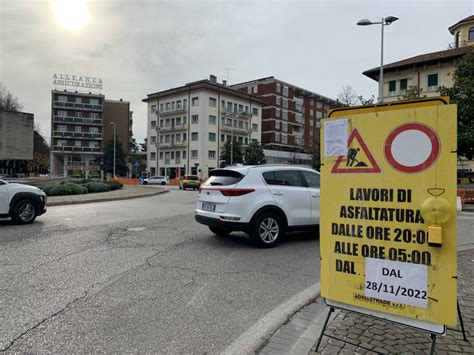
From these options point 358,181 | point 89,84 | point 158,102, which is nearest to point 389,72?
point 158,102

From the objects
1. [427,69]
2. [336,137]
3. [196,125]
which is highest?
[427,69]

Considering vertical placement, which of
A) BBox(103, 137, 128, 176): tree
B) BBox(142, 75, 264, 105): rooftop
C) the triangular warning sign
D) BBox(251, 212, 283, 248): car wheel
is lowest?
BBox(251, 212, 283, 248): car wheel

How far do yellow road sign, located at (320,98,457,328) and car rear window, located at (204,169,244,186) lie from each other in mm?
4352

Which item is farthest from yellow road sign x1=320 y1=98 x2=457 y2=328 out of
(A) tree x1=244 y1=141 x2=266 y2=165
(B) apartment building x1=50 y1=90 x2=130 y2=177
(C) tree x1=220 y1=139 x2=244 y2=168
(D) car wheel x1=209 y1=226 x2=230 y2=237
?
(B) apartment building x1=50 y1=90 x2=130 y2=177

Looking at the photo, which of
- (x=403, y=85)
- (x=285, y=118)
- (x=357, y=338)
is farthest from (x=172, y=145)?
(x=357, y=338)

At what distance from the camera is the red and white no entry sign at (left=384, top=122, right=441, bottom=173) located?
9.37 ft

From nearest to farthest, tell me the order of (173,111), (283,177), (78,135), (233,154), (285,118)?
1. (283,177)
2. (233,154)
3. (173,111)
4. (78,135)
5. (285,118)

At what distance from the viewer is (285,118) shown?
87.2 metres

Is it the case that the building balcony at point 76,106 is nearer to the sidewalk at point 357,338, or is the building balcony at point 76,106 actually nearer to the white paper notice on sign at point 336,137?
the sidewalk at point 357,338

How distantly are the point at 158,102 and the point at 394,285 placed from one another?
261ft

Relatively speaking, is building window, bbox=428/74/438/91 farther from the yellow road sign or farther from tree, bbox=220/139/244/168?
the yellow road sign

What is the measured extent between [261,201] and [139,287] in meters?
3.28

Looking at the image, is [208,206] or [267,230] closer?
[267,230]

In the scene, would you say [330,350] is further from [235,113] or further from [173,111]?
[173,111]
